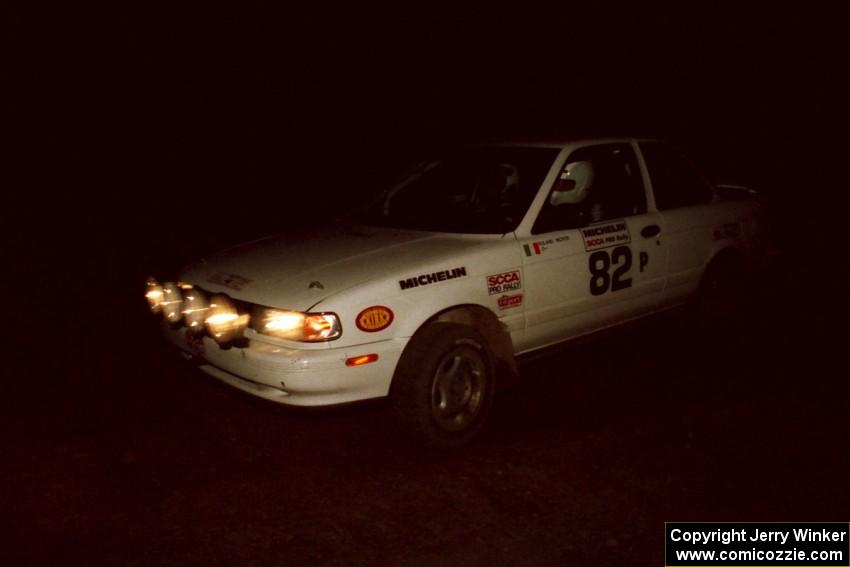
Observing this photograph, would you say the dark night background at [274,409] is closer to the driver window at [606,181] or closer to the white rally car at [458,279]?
the white rally car at [458,279]

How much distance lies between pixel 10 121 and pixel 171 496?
11728mm

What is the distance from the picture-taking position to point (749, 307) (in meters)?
6.46

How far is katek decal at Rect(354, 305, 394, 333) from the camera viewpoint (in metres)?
3.64

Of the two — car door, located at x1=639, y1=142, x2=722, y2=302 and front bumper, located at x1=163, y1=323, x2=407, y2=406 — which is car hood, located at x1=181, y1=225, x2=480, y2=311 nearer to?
front bumper, located at x1=163, y1=323, x2=407, y2=406

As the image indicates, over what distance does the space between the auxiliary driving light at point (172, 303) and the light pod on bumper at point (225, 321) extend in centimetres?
32

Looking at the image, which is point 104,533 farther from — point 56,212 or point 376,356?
point 56,212

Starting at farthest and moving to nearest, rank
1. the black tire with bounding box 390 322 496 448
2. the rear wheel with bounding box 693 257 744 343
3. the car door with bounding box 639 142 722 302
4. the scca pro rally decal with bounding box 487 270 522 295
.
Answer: the rear wheel with bounding box 693 257 744 343 < the car door with bounding box 639 142 722 302 < the scca pro rally decal with bounding box 487 270 522 295 < the black tire with bounding box 390 322 496 448

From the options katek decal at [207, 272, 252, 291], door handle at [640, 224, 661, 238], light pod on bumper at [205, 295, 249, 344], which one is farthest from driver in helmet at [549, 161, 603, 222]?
light pod on bumper at [205, 295, 249, 344]

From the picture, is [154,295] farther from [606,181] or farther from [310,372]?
[606,181]

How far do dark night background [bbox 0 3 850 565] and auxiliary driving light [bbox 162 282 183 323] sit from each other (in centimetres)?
63

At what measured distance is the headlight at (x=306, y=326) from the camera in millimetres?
3590

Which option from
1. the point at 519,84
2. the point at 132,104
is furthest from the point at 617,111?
the point at 132,104

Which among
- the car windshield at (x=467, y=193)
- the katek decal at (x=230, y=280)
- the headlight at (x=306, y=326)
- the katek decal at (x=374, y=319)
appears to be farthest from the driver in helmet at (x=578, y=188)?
the katek decal at (x=230, y=280)

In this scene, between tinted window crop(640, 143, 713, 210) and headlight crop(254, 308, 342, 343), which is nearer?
headlight crop(254, 308, 342, 343)
